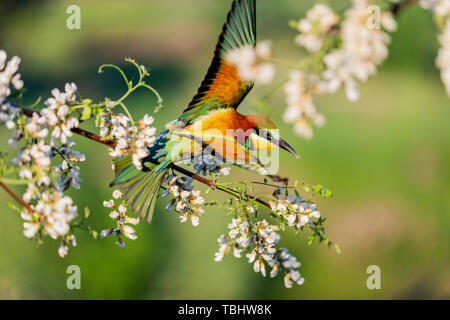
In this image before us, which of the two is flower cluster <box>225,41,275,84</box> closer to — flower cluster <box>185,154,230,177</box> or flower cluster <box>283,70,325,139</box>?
flower cluster <box>283,70,325,139</box>

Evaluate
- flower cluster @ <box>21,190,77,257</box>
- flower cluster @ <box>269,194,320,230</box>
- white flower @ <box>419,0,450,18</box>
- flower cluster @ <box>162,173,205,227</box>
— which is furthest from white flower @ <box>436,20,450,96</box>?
flower cluster @ <box>21,190,77,257</box>

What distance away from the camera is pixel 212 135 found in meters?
0.84

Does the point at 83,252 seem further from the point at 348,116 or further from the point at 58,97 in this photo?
the point at 348,116

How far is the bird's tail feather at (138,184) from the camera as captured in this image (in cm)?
77

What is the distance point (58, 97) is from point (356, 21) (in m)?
0.37

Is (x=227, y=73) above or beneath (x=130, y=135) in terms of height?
above

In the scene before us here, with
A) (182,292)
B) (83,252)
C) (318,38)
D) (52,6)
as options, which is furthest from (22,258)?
(52,6)

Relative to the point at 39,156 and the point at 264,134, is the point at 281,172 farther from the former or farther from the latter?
the point at 39,156

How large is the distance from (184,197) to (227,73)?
0.21 m

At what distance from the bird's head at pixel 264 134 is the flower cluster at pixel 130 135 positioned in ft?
0.75

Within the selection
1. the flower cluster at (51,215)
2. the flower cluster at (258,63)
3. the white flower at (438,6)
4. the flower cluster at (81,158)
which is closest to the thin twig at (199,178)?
the flower cluster at (81,158)

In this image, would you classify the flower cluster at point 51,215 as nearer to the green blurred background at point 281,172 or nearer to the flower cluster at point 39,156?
the flower cluster at point 39,156

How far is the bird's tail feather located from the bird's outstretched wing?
113mm

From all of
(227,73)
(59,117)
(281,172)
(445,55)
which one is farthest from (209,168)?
(281,172)
